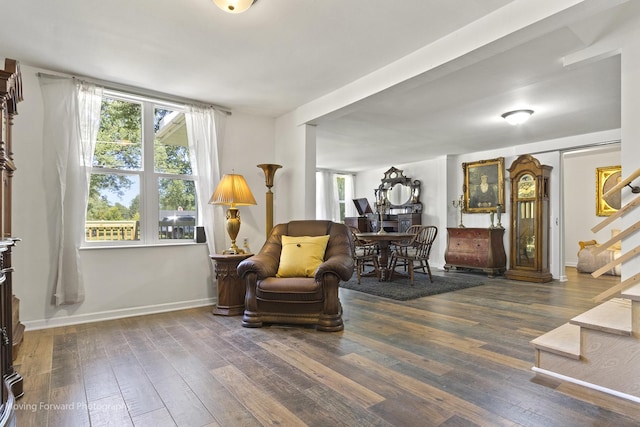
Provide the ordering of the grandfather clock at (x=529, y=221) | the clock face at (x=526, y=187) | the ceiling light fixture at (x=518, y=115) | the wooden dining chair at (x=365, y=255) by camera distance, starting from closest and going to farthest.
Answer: the ceiling light fixture at (x=518, y=115)
the wooden dining chair at (x=365, y=255)
the grandfather clock at (x=529, y=221)
the clock face at (x=526, y=187)

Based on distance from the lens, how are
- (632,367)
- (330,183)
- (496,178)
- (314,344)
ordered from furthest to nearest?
(330,183), (496,178), (314,344), (632,367)

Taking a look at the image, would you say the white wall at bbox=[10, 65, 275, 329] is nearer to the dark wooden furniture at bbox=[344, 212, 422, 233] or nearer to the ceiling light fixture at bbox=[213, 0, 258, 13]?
the ceiling light fixture at bbox=[213, 0, 258, 13]

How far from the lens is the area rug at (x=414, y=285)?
178 inches

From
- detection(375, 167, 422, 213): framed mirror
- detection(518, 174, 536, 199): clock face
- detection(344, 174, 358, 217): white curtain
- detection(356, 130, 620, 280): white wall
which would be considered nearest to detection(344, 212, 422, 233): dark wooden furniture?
detection(375, 167, 422, 213): framed mirror

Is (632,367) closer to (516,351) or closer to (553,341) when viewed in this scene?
(553,341)

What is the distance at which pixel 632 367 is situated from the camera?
1860 millimetres

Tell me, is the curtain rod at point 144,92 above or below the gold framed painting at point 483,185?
above

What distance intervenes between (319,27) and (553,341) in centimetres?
270

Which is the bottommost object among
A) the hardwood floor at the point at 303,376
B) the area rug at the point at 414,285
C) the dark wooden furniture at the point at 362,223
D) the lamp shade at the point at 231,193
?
the area rug at the point at 414,285

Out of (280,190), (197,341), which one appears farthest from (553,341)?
(280,190)

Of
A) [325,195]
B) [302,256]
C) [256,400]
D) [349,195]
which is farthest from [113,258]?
[349,195]

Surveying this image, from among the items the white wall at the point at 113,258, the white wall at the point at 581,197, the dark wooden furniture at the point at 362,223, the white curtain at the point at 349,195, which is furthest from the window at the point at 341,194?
the white wall at the point at 581,197

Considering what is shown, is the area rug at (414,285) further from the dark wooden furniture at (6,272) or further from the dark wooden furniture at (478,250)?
the dark wooden furniture at (6,272)

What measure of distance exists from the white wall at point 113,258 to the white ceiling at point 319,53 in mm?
478
